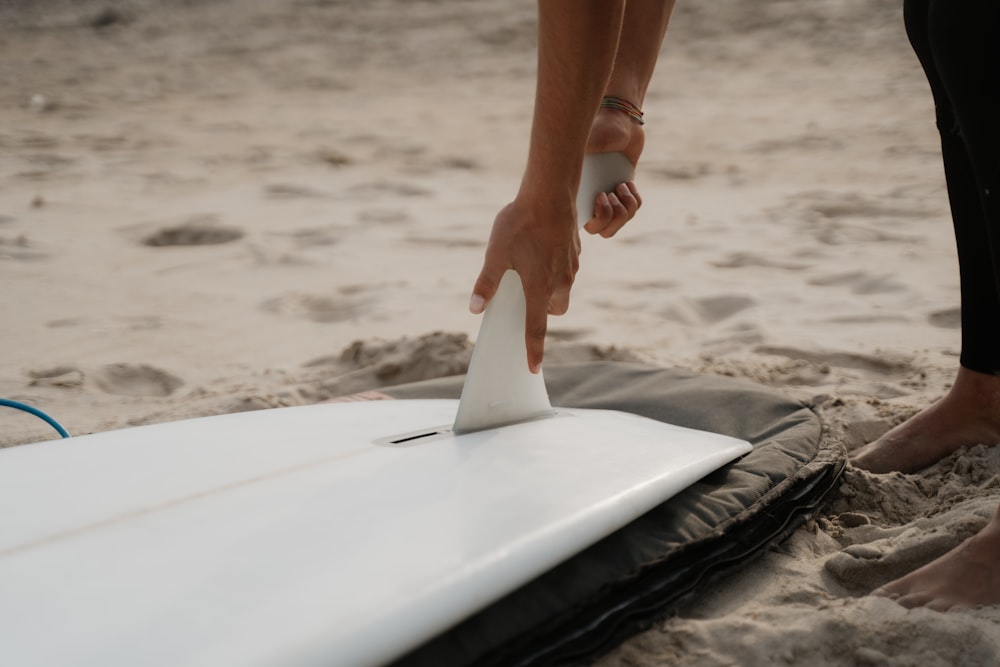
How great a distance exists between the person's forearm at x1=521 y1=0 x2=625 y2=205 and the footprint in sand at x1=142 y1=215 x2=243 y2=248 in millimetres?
2207

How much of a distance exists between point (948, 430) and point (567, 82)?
932 millimetres

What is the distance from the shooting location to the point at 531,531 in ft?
3.50

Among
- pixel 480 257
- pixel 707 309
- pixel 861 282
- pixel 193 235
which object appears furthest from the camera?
pixel 193 235

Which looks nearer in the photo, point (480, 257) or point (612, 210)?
point (612, 210)

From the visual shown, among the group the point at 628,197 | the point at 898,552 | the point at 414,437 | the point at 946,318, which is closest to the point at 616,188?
the point at 628,197

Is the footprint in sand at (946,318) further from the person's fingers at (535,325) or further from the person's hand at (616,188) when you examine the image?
the person's fingers at (535,325)

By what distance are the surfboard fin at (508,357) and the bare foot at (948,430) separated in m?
0.60

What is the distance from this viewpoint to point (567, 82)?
1.13 meters

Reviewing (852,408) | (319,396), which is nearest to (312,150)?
(319,396)

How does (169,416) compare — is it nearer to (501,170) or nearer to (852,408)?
(852,408)

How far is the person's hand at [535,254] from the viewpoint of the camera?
120 centimetres

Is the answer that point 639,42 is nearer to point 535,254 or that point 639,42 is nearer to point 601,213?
point 601,213

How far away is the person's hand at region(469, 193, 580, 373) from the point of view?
1.20m

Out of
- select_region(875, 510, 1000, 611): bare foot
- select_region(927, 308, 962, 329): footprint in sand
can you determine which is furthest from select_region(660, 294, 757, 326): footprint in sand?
select_region(875, 510, 1000, 611): bare foot
